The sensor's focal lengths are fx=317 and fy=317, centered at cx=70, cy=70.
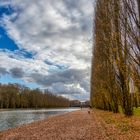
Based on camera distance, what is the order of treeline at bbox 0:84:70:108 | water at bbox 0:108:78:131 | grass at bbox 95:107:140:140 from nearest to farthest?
grass at bbox 95:107:140:140
water at bbox 0:108:78:131
treeline at bbox 0:84:70:108

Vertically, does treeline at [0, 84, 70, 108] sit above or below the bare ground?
above

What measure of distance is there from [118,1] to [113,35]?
4861mm

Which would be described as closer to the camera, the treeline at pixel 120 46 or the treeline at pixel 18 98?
the treeline at pixel 120 46

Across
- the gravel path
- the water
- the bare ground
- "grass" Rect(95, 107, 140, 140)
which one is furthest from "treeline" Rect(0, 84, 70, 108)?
"grass" Rect(95, 107, 140, 140)

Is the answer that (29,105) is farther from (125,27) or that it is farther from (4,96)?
(125,27)

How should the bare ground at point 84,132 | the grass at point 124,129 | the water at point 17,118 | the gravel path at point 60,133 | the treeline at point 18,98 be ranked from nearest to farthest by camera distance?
the grass at point 124,129
the bare ground at point 84,132
the gravel path at point 60,133
the water at point 17,118
the treeline at point 18,98

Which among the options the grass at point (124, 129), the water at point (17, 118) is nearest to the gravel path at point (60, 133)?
the grass at point (124, 129)

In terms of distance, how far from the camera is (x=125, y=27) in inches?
644

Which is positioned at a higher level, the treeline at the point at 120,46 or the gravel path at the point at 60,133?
the treeline at the point at 120,46

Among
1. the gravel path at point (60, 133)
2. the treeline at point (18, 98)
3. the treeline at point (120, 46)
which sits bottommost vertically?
the gravel path at point (60, 133)

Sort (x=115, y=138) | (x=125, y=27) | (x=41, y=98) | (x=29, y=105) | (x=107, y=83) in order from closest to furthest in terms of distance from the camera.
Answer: (x=115, y=138) < (x=125, y=27) < (x=107, y=83) < (x=29, y=105) < (x=41, y=98)

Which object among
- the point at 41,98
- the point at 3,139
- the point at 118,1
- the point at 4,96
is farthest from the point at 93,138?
the point at 41,98

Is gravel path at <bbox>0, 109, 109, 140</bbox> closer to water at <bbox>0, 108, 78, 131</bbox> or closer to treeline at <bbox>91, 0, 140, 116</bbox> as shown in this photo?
treeline at <bbox>91, 0, 140, 116</bbox>

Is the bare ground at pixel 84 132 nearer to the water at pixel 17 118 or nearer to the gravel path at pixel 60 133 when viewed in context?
the gravel path at pixel 60 133
